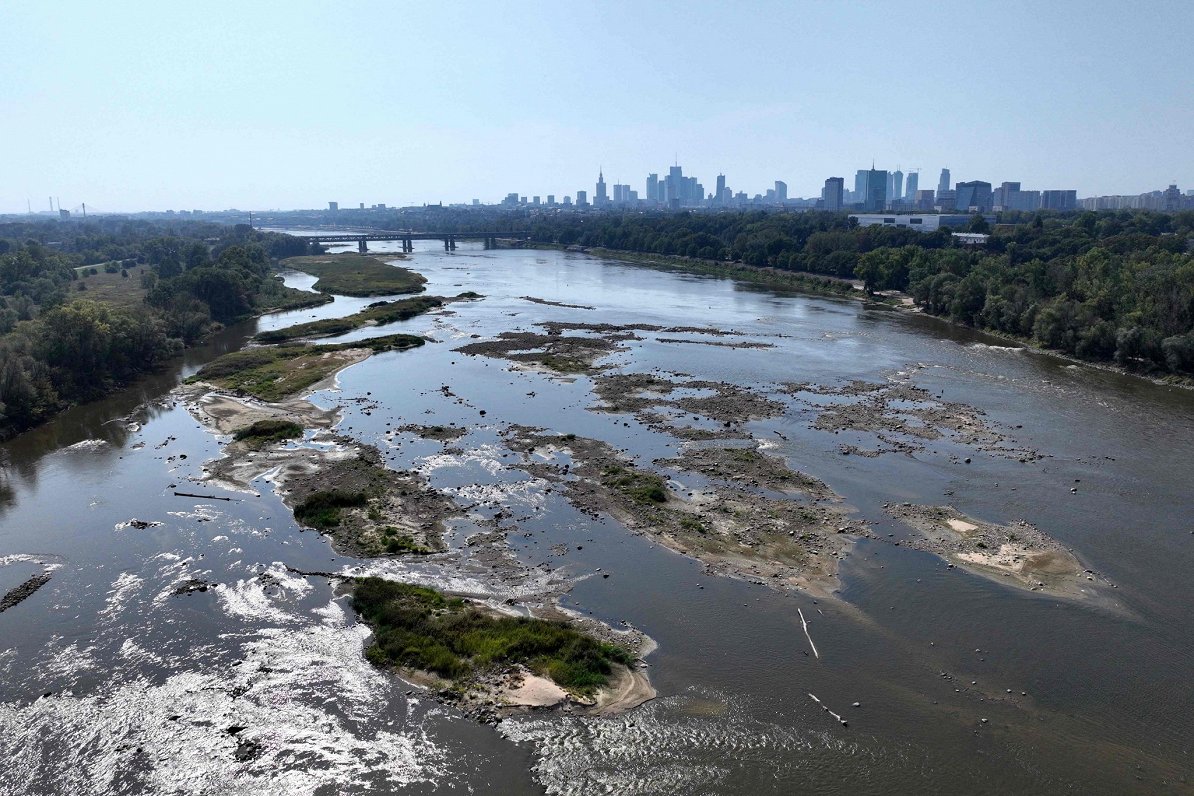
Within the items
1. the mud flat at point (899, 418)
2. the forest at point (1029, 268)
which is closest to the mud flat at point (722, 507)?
the mud flat at point (899, 418)

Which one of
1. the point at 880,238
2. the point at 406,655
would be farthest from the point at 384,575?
the point at 880,238

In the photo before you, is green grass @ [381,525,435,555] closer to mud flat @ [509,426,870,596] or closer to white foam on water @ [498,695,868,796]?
mud flat @ [509,426,870,596]

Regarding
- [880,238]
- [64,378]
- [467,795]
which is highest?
[880,238]

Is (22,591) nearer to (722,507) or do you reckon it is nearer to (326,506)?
(326,506)

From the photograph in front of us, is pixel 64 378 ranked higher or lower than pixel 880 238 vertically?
lower

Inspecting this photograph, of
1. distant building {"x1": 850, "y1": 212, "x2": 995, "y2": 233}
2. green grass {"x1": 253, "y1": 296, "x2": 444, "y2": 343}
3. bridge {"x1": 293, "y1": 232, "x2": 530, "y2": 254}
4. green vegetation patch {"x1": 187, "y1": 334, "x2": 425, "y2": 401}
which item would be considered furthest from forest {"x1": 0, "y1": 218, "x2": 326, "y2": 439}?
distant building {"x1": 850, "y1": 212, "x2": 995, "y2": 233}

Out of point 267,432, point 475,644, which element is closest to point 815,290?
point 267,432

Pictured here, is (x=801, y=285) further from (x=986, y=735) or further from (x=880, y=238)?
(x=986, y=735)
